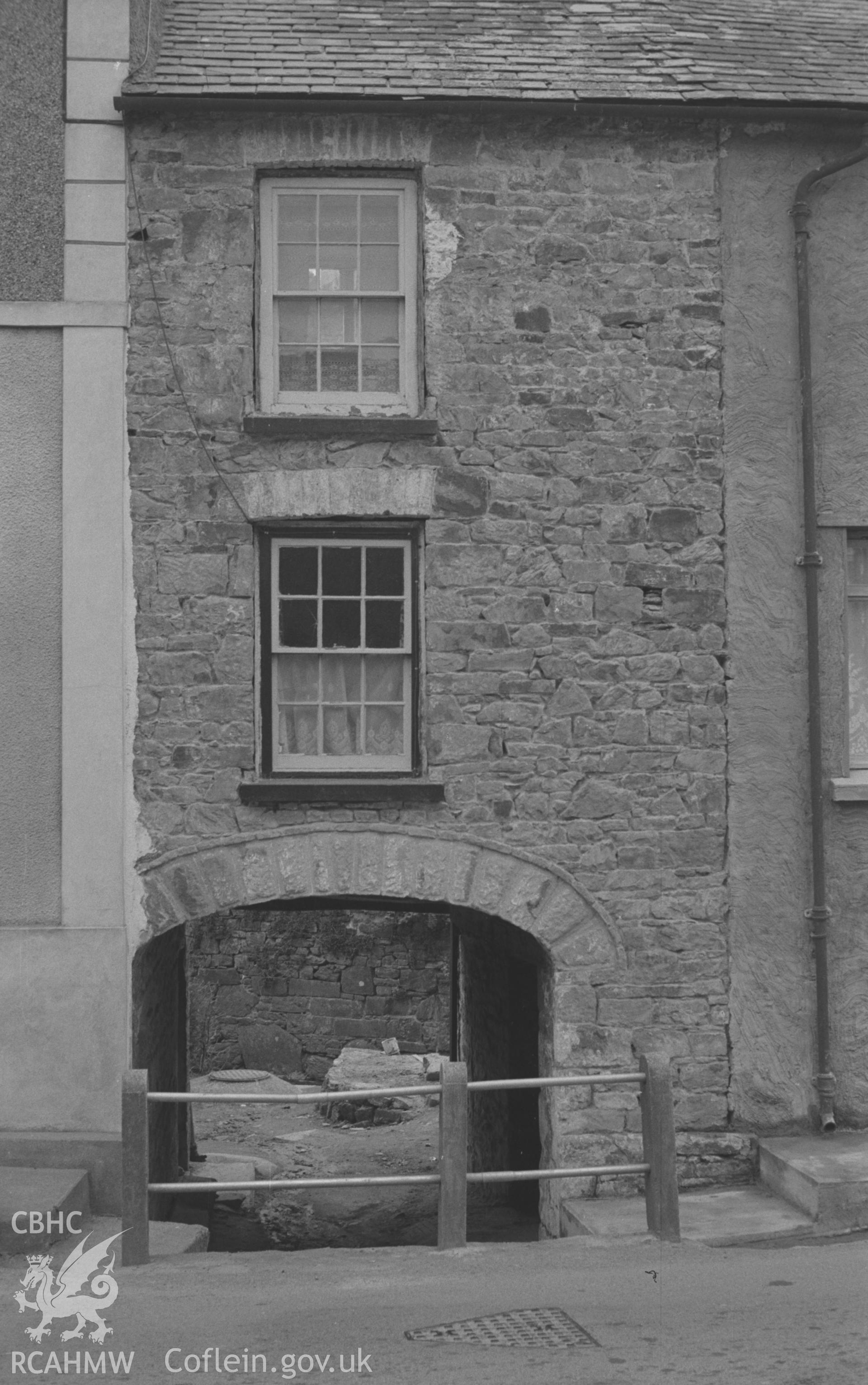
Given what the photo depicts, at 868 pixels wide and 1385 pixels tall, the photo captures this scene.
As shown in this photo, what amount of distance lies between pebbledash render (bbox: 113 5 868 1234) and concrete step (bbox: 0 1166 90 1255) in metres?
1.36

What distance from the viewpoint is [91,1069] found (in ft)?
33.1

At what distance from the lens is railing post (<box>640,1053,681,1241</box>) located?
344 inches

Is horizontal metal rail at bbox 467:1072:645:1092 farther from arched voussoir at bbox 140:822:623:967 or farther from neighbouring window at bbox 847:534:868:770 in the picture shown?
A: neighbouring window at bbox 847:534:868:770

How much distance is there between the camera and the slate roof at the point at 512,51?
10445 mm

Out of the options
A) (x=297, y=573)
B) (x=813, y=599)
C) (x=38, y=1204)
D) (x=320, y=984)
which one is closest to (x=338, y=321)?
(x=297, y=573)

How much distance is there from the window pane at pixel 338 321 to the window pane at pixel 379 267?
0.63 ft

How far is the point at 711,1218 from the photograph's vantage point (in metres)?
9.66

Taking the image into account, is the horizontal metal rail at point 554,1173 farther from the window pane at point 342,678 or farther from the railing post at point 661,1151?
the window pane at point 342,678

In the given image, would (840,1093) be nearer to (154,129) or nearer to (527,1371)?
(527,1371)

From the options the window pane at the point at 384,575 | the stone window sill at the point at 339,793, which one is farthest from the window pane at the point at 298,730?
the window pane at the point at 384,575

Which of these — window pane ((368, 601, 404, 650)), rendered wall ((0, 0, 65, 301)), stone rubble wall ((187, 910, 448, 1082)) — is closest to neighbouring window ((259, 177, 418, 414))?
window pane ((368, 601, 404, 650))

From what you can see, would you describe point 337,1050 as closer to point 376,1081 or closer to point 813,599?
point 376,1081

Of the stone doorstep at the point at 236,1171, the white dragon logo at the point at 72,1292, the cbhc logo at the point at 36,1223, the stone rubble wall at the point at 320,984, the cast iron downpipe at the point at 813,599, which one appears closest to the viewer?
the white dragon logo at the point at 72,1292

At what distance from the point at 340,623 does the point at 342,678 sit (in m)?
0.39
